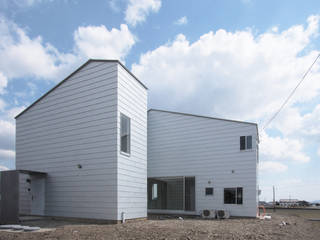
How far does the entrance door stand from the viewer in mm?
13031

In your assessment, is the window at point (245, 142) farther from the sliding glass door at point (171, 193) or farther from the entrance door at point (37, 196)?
the entrance door at point (37, 196)

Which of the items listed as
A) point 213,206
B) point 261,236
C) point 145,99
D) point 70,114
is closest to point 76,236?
point 261,236

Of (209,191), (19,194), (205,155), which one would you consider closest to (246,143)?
(205,155)

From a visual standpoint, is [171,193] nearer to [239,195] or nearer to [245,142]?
[239,195]

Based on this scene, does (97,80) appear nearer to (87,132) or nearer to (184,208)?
(87,132)

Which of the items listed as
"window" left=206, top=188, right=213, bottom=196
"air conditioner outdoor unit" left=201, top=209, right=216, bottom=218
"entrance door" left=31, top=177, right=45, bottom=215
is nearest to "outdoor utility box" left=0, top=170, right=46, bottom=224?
"entrance door" left=31, top=177, right=45, bottom=215

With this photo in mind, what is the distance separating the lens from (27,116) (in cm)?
1452

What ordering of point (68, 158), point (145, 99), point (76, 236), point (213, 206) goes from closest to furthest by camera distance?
point (76, 236), point (68, 158), point (145, 99), point (213, 206)

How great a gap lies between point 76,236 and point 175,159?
1178 cm

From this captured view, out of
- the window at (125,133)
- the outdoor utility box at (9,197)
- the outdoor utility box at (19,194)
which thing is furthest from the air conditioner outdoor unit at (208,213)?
the outdoor utility box at (9,197)

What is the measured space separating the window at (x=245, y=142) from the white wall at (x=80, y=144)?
850 centimetres

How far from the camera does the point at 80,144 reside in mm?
12188

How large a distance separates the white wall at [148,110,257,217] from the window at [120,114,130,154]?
23.2 feet

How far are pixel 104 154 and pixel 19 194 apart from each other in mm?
3724
